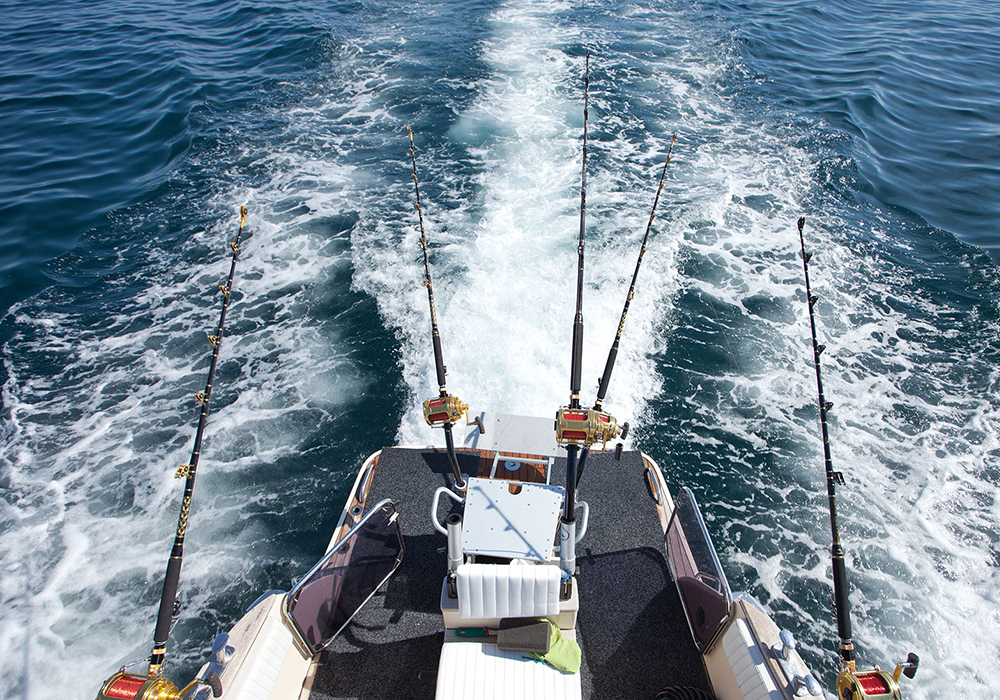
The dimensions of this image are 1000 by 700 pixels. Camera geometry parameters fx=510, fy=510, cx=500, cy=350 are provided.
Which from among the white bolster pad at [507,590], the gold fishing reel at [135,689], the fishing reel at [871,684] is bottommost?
the white bolster pad at [507,590]

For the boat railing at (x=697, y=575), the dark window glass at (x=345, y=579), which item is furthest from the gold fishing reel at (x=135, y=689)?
the boat railing at (x=697, y=575)

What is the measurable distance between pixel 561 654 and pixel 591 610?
3.49 feet

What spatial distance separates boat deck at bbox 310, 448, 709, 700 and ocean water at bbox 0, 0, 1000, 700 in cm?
126

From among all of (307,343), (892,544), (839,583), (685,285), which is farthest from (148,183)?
(892,544)

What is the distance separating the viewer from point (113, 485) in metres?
6.77

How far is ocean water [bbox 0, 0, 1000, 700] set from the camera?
6.06m

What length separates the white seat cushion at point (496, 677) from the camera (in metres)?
3.87

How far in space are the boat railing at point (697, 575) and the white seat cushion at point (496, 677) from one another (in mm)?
1361

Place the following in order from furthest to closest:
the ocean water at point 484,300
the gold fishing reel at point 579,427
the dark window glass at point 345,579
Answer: the ocean water at point 484,300 < the dark window glass at point 345,579 < the gold fishing reel at point 579,427

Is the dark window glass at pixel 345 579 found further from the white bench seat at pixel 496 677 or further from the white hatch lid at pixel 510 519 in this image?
the white bench seat at pixel 496 677

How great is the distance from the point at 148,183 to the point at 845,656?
47.8 ft

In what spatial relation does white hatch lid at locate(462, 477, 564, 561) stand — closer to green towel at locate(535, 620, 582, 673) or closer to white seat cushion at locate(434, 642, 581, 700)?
green towel at locate(535, 620, 582, 673)

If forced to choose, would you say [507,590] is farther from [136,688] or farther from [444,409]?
[136,688]

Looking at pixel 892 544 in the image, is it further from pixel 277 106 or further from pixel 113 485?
pixel 277 106
